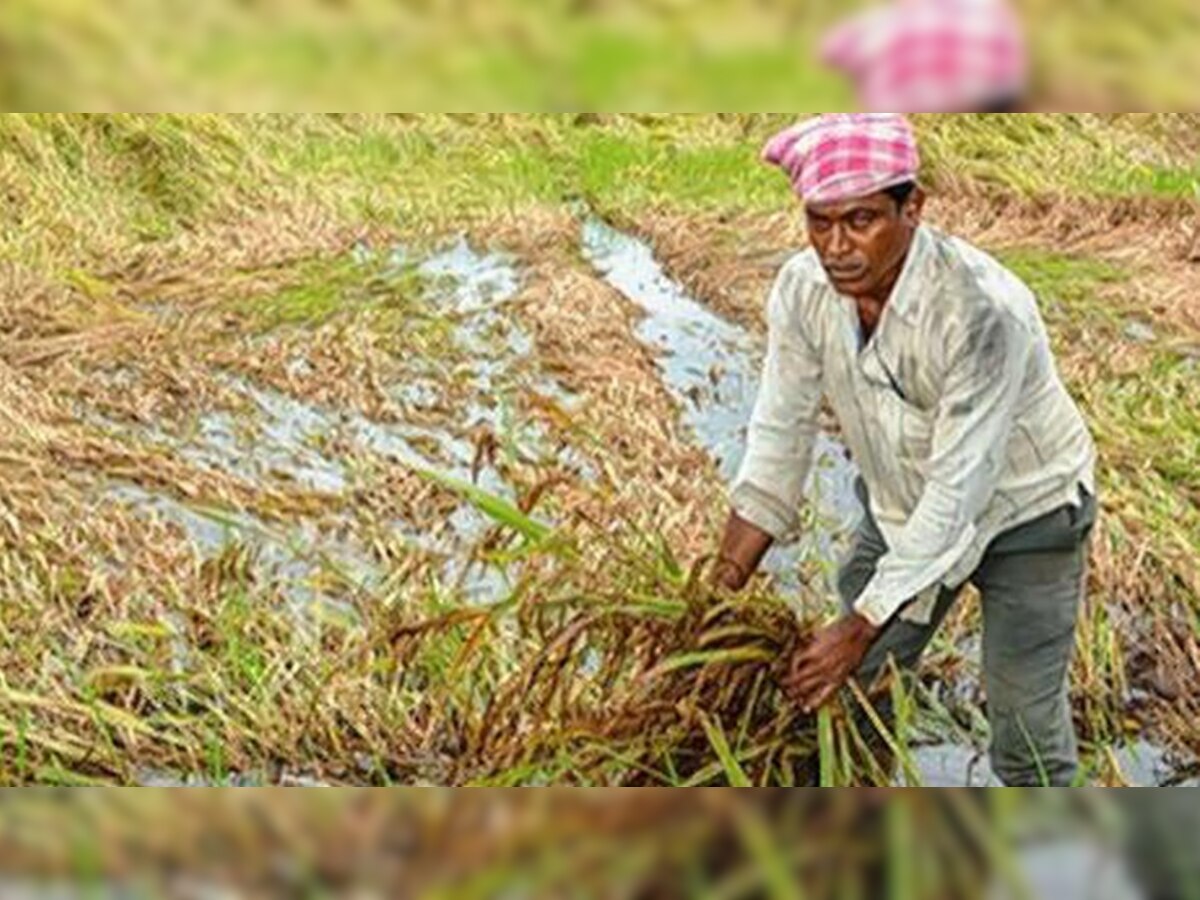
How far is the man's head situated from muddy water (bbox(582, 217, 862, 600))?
3.88ft

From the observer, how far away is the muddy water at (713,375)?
299 cm

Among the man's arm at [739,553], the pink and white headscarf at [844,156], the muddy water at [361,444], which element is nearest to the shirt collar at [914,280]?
the pink and white headscarf at [844,156]

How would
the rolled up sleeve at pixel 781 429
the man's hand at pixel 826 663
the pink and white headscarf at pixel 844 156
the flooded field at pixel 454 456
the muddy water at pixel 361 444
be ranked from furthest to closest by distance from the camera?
the muddy water at pixel 361 444, the flooded field at pixel 454 456, the rolled up sleeve at pixel 781 429, the man's hand at pixel 826 663, the pink and white headscarf at pixel 844 156

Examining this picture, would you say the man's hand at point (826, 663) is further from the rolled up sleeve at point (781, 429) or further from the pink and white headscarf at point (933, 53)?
the pink and white headscarf at point (933, 53)

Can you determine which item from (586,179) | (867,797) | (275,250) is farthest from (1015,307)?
(275,250)

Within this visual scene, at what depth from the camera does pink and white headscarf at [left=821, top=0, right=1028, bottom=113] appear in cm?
28

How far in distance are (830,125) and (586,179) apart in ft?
8.07

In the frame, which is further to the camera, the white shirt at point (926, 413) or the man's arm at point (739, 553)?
the man's arm at point (739, 553)

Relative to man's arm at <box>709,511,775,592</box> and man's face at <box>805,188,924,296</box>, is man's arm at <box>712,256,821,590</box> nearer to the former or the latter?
man's arm at <box>709,511,775,592</box>

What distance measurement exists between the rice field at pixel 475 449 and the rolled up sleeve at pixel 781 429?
4.1 inches

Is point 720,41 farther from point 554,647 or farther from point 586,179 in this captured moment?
point 586,179

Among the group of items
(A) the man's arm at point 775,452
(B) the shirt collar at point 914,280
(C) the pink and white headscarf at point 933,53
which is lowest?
(A) the man's arm at point 775,452

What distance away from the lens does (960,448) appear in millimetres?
1562

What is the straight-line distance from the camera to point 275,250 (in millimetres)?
4203
